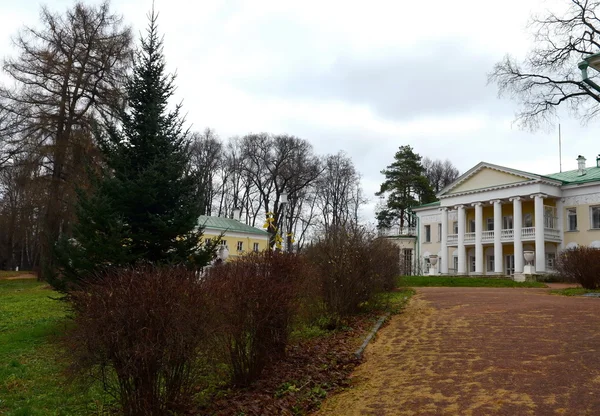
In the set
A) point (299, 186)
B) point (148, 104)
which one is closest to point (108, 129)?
point (148, 104)

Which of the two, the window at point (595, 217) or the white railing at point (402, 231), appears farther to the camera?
the white railing at point (402, 231)

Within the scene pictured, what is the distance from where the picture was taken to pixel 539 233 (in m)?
36.4

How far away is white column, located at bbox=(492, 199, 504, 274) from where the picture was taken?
38969mm

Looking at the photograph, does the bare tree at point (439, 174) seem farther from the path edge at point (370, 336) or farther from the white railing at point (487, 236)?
the path edge at point (370, 336)

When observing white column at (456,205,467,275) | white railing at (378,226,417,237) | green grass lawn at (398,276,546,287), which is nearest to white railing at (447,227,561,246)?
white column at (456,205,467,275)

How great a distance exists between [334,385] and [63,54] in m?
24.8

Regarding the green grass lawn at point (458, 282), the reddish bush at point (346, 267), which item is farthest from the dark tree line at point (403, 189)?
the reddish bush at point (346, 267)

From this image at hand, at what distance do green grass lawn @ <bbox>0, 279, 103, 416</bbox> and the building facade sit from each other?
28.8m

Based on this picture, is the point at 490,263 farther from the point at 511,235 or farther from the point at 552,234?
the point at 552,234

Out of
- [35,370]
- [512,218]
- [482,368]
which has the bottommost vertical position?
[35,370]

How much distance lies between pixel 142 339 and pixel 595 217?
3756cm

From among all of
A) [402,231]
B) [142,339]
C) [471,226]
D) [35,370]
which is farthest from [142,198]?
[402,231]

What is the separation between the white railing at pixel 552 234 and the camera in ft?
122

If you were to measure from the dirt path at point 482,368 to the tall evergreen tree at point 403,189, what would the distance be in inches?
1823
